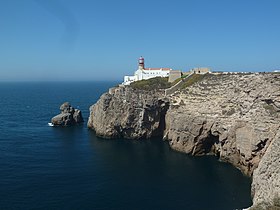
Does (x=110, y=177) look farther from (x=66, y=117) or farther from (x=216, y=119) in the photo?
(x=66, y=117)

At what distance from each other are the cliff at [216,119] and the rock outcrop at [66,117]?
8.37 meters

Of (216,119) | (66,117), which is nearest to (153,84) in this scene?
(216,119)

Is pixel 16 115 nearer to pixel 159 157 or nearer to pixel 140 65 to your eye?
pixel 140 65

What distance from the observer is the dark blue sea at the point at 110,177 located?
4081cm

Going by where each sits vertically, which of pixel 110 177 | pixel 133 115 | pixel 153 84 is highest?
pixel 153 84

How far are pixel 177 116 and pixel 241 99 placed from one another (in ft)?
50.0

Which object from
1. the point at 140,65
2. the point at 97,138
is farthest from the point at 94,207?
the point at 140,65

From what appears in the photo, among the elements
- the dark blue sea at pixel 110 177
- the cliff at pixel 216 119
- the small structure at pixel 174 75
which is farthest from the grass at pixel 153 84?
the dark blue sea at pixel 110 177

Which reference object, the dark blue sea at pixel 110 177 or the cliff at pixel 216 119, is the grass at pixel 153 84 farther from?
the dark blue sea at pixel 110 177

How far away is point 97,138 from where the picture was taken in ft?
252

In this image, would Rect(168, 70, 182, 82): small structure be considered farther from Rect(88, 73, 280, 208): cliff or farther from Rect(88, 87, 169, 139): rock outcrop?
Rect(88, 87, 169, 139): rock outcrop

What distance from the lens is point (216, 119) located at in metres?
59.3

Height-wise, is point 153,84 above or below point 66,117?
above

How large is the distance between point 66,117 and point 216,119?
4836 centimetres
